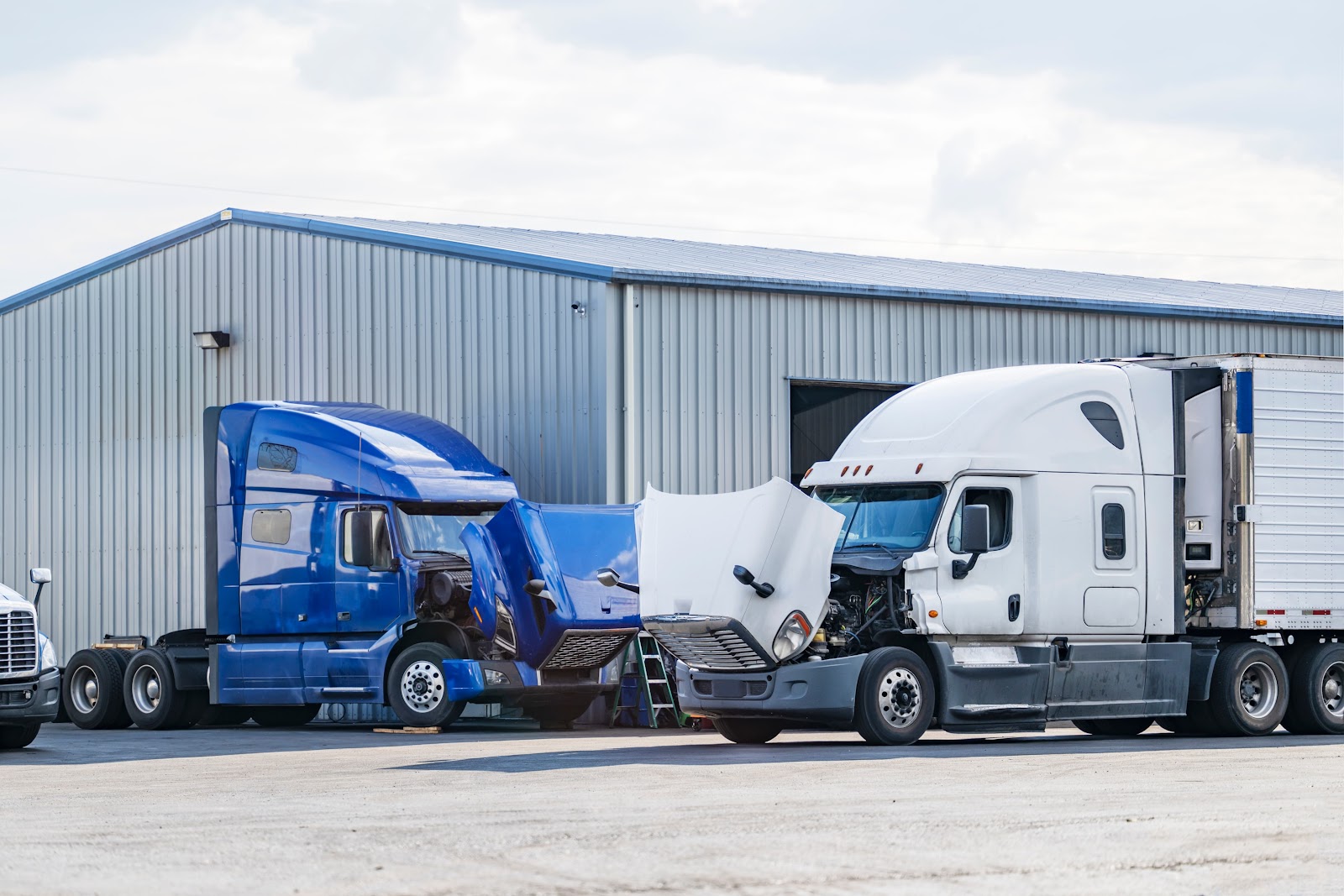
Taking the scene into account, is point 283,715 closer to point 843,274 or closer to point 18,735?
point 18,735

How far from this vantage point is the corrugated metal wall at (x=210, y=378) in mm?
25062

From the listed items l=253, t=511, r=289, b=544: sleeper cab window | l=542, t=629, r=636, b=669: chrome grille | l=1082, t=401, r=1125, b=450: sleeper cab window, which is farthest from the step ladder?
l=1082, t=401, r=1125, b=450: sleeper cab window

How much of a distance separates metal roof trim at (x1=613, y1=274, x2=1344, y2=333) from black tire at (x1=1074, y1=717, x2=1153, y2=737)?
7550 millimetres

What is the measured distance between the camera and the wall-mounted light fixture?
28.8 metres

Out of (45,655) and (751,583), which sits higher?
(751,583)

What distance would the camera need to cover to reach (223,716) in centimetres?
2522

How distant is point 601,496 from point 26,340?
41.1 ft

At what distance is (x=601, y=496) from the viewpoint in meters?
24.0

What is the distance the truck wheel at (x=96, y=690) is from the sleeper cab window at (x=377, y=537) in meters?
4.12

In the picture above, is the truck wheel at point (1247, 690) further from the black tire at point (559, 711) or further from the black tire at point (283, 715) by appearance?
the black tire at point (283, 715)

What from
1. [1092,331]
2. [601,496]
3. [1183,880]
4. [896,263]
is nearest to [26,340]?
[601,496]

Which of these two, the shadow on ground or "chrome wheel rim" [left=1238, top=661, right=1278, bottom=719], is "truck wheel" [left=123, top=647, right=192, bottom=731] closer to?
the shadow on ground

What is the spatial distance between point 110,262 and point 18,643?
1302cm

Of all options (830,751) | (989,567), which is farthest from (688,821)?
(989,567)
